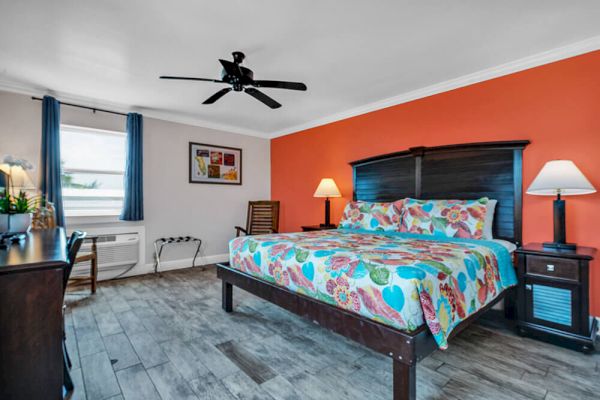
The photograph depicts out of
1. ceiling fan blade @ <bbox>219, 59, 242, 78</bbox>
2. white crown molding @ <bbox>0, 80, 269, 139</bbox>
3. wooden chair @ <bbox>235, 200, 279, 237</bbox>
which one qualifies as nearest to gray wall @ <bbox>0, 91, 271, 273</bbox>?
white crown molding @ <bbox>0, 80, 269, 139</bbox>

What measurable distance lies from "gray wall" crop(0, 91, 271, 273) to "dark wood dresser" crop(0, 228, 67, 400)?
3269 mm

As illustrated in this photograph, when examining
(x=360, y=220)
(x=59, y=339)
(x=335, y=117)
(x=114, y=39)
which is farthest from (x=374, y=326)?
(x=335, y=117)

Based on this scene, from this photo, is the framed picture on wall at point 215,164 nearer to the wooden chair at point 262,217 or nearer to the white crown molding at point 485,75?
the wooden chair at point 262,217

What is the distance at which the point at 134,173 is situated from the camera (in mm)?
4223

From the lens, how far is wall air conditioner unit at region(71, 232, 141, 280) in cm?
391

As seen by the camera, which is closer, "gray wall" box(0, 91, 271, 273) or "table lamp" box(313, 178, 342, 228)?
"gray wall" box(0, 91, 271, 273)

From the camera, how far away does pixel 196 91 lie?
368 cm

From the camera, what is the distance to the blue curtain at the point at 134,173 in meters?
4.20

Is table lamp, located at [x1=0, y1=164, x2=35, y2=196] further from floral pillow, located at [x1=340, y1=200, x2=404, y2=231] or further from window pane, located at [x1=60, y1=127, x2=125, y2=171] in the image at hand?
floral pillow, located at [x1=340, y1=200, x2=404, y2=231]

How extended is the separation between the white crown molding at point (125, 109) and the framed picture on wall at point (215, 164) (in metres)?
0.35

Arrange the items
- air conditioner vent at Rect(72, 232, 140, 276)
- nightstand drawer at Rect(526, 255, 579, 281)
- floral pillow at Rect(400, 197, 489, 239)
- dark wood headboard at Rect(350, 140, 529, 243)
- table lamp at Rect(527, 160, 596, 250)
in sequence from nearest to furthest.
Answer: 1. nightstand drawer at Rect(526, 255, 579, 281)
2. table lamp at Rect(527, 160, 596, 250)
3. floral pillow at Rect(400, 197, 489, 239)
4. dark wood headboard at Rect(350, 140, 529, 243)
5. air conditioner vent at Rect(72, 232, 140, 276)

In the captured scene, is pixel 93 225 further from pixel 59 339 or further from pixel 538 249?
pixel 538 249

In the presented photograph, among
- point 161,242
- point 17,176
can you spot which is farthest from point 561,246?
point 17,176

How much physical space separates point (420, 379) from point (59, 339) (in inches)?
76.1
